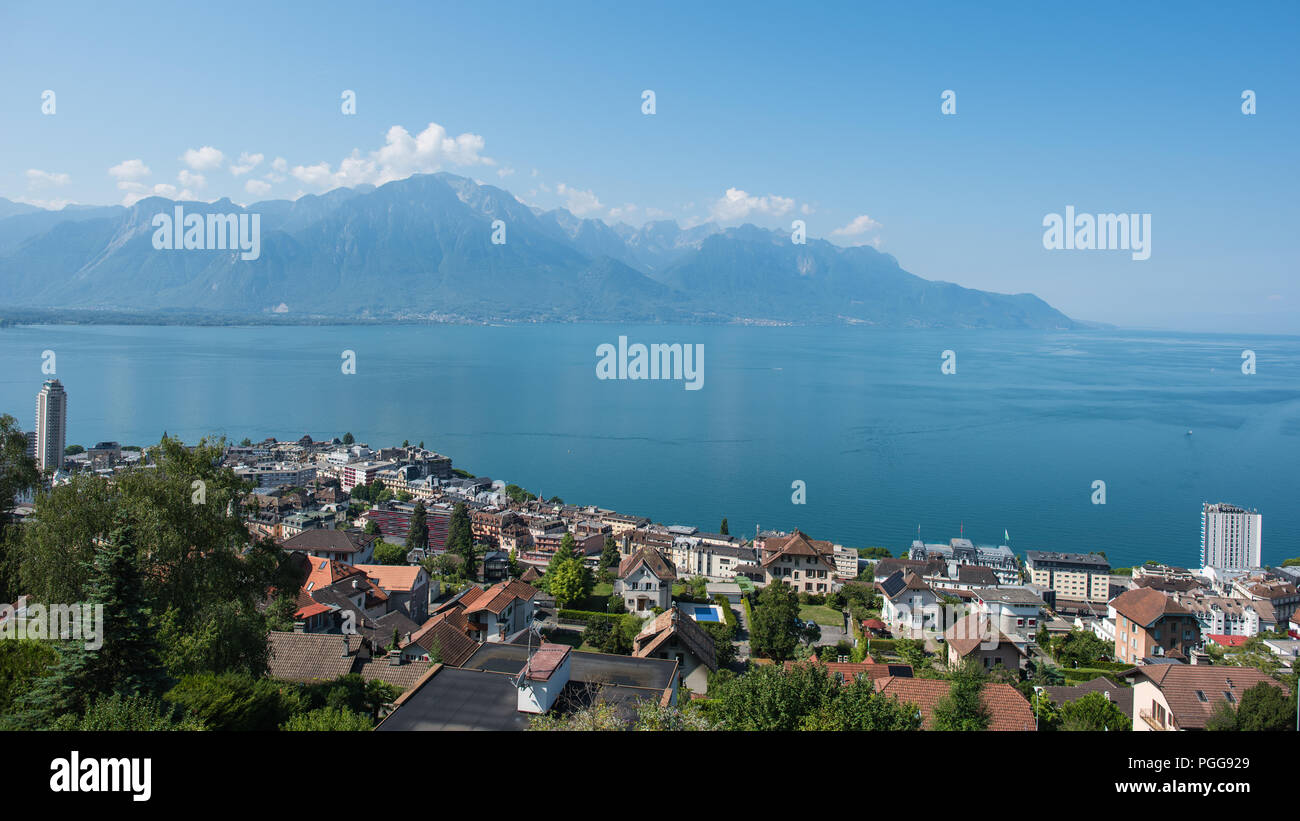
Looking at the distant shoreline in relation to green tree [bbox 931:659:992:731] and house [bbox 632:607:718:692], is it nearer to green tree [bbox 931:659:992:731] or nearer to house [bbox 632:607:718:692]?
house [bbox 632:607:718:692]

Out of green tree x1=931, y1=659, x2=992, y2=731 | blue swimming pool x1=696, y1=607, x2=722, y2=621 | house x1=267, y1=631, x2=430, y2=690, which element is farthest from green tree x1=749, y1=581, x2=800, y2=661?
green tree x1=931, y1=659, x2=992, y2=731

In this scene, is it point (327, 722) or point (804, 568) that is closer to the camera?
point (327, 722)

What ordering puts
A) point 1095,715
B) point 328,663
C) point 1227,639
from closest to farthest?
point 1095,715
point 328,663
point 1227,639

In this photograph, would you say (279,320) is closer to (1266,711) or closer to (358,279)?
(358,279)

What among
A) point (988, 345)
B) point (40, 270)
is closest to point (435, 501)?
point (988, 345)

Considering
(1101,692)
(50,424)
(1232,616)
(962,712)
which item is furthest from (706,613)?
(50,424)
